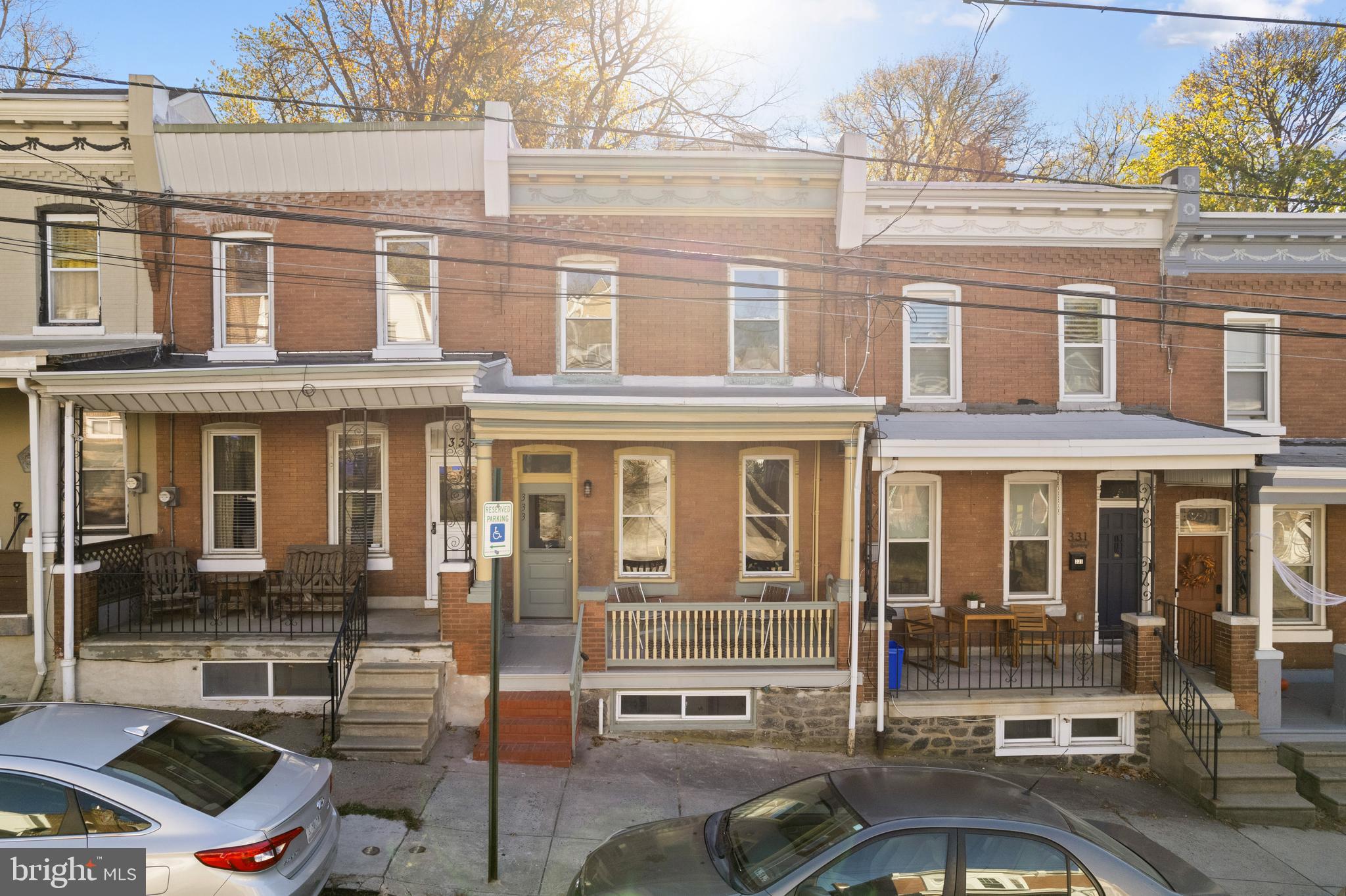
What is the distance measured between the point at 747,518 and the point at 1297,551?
894 cm

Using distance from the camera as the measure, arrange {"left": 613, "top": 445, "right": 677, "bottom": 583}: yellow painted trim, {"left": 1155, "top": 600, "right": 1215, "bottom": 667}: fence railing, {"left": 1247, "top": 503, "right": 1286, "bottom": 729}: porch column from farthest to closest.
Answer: {"left": 613, "top": 445, "right": 677, "bottom": 583}: yellow painted trim < {"left": 1155, "top": 600, "right": 1215, "bottom": 667}: fence railing < {"left": 1247, "top": 503, "right": 1286, "bottom": 729}: porch column

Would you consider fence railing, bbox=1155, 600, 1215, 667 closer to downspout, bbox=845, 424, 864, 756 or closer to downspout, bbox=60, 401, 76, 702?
downspout, bbox=845, 424, 864, 756

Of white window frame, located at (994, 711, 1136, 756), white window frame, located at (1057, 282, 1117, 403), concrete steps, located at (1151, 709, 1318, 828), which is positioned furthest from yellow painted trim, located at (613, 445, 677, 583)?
concrete steps, located at (1151, 709, 1318, 828)

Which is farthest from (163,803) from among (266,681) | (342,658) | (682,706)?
(682,706)

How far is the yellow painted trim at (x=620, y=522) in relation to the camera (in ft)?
37.3

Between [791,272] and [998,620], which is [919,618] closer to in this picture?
[998,620]

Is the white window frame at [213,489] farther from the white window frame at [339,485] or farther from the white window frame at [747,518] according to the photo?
the white window frame at [747,518]

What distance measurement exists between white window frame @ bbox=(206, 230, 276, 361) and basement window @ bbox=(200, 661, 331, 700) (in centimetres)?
436

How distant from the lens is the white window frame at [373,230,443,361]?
36.9 feet

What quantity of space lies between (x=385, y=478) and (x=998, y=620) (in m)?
9.24

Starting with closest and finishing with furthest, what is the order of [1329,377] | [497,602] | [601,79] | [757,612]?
[497,602] < [757,612] < [1329,377] < [601,79]

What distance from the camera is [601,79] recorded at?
20328mm

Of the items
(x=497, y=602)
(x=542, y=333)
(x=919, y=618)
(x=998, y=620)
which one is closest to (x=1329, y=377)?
(x=998, y=620)

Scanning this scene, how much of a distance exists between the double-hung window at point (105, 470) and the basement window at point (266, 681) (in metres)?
3.31
